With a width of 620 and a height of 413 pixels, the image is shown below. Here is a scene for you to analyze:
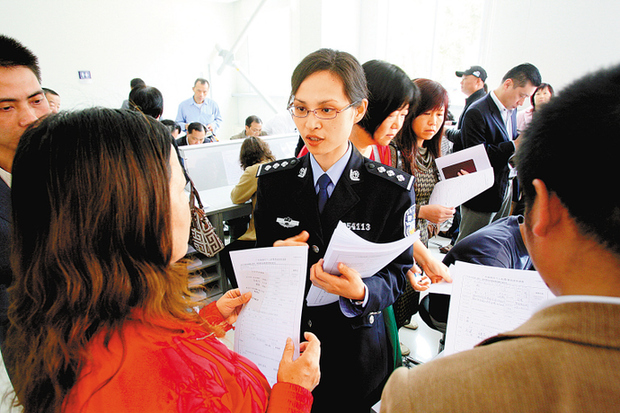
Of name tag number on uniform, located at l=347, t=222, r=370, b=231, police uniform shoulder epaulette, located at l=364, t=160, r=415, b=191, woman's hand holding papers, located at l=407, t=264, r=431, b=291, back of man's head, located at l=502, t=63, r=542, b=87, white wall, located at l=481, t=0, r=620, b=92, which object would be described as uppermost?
white wall, located at l=481, t=0, r=620, b=92

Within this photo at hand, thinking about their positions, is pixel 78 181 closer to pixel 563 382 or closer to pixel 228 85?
pixel 563 382

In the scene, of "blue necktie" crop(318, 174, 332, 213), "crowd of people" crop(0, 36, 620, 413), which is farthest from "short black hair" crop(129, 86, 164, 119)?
"blue necktie" crop(318, 174, 332, 213)

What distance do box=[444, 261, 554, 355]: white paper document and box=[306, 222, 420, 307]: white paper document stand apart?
0.20 metres

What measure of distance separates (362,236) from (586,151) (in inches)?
28.3

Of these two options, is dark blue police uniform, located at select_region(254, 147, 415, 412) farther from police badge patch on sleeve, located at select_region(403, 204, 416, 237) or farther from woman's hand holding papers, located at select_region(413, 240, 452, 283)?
woman's hand holding papers, located at select_region(413, 240, 452, 283)

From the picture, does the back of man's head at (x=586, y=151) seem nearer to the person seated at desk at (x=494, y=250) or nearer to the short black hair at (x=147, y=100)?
the person seated at desk at (x=494, y=250)

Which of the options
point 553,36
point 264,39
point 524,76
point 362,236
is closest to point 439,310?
point 362,236

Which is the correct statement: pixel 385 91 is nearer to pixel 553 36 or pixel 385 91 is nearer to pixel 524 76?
pixel 524 76

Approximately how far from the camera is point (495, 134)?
268 cm

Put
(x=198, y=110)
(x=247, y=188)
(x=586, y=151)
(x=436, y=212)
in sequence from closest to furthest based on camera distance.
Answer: (x=586, y=151)
(x=436, y=212)
(x=247, y=188)
(x=198, y=110)

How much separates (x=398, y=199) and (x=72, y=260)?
2.84 feet

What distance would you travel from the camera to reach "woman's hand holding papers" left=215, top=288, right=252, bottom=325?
0.95 metres

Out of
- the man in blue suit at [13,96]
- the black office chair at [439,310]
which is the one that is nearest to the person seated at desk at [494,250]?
the black office chair at [439,310]

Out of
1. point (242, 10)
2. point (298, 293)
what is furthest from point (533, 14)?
point (242, 10)
